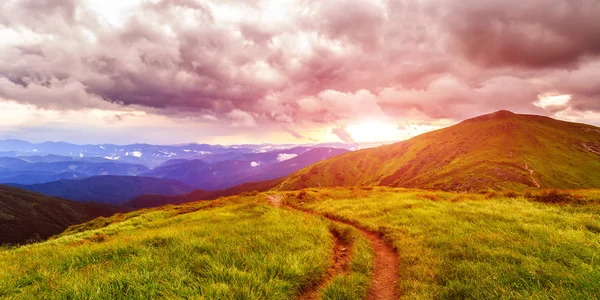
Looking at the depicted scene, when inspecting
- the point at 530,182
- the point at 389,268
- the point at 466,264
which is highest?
the point at 466,264

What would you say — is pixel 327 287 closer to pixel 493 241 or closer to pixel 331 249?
pixel 331 249

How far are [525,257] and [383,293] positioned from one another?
437 centimetres

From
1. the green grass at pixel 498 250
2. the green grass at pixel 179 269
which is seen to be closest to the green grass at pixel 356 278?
the green grass at pixel 179 269

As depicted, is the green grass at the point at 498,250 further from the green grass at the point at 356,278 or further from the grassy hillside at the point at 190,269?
the grassy hillside at the point at 190,269

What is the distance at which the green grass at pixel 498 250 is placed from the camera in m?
6.16

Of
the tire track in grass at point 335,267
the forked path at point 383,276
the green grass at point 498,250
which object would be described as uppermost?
the green grass at point 498,250

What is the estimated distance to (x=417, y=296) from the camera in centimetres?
627

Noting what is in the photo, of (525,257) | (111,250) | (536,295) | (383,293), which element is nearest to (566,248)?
(525,257)

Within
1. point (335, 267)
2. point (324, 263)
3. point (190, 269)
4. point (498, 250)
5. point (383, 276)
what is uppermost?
point (190, 269)

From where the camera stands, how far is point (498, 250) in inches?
329

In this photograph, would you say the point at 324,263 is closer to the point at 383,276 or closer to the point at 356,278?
the point at 356,278

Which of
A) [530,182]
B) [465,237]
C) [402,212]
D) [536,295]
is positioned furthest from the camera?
[530,182]

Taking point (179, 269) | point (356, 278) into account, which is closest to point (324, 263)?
point (356, 278)

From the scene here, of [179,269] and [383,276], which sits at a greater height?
[179,269]
